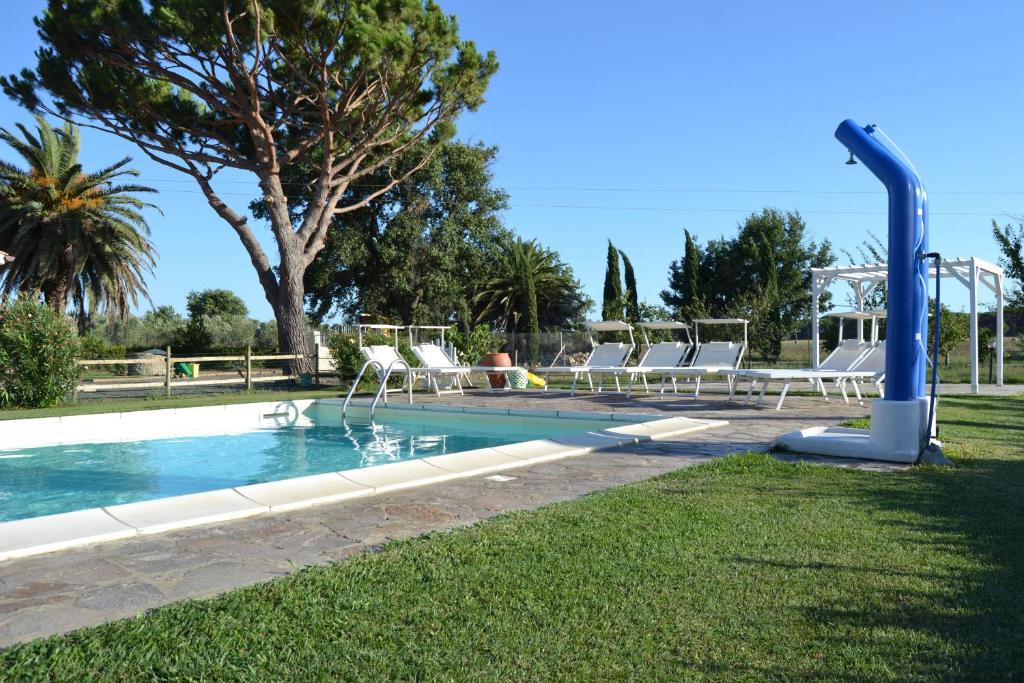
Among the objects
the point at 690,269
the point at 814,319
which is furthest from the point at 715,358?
the point at 690,269

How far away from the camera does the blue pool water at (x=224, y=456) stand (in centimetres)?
639

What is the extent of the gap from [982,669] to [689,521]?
1752 millimetres

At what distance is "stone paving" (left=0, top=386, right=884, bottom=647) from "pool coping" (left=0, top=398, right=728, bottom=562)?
0.07 m

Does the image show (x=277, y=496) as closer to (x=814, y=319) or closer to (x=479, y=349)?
(x=814, y=319)

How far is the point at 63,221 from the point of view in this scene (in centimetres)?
1983

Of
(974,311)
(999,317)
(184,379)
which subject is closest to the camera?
(974,311)

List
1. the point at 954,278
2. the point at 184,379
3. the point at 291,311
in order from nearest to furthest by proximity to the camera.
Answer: the point at 954,278 < the point at 184,379 < the point at 291,311

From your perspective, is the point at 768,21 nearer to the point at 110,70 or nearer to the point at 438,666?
the point at 110,70

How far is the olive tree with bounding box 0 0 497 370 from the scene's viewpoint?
16.8 metres

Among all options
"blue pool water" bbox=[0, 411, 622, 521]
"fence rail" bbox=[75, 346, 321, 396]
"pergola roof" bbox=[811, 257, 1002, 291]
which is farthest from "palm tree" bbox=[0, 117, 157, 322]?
"pergola roof" bbox=[811, 257, 1002, 291]

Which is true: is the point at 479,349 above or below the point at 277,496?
above

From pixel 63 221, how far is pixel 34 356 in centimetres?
880

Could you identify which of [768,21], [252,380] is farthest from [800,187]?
[252,380]

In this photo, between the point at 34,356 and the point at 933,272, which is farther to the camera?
the point at 933,272
